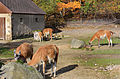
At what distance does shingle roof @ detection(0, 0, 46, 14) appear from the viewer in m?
26.9

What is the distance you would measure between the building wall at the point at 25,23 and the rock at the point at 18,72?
19198 mm

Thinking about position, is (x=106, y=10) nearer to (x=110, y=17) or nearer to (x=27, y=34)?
(x=110, y=17)

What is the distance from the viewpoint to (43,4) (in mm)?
39562

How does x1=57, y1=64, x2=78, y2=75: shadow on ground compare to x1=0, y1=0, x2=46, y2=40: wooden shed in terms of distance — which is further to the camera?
x1=0, y1=0, x2=46, y2=40: wooden shed

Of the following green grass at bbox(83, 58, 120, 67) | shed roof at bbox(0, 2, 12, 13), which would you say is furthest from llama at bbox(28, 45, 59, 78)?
shed roof at bbox(0, 2, 12, 13)

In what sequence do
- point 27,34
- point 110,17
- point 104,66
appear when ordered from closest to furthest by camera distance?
point 104,66, point 27,34, point 110,17

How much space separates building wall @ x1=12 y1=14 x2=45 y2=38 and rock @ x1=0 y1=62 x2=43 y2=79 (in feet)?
63.0

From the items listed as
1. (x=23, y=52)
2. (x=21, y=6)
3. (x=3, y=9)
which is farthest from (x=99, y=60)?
(x=21, y=6)

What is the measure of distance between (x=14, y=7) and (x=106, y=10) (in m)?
23.6

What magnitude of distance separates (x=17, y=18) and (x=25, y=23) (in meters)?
2.05

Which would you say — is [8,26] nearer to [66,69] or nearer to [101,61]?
[101,61]

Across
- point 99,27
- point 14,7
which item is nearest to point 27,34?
point 14,7

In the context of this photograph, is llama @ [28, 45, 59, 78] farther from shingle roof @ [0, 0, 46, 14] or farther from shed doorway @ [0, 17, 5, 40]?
shed doorway @ [0, 17, 5, 40]

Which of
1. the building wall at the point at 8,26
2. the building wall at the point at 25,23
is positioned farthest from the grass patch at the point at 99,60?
the building wall at the point at 25,23
